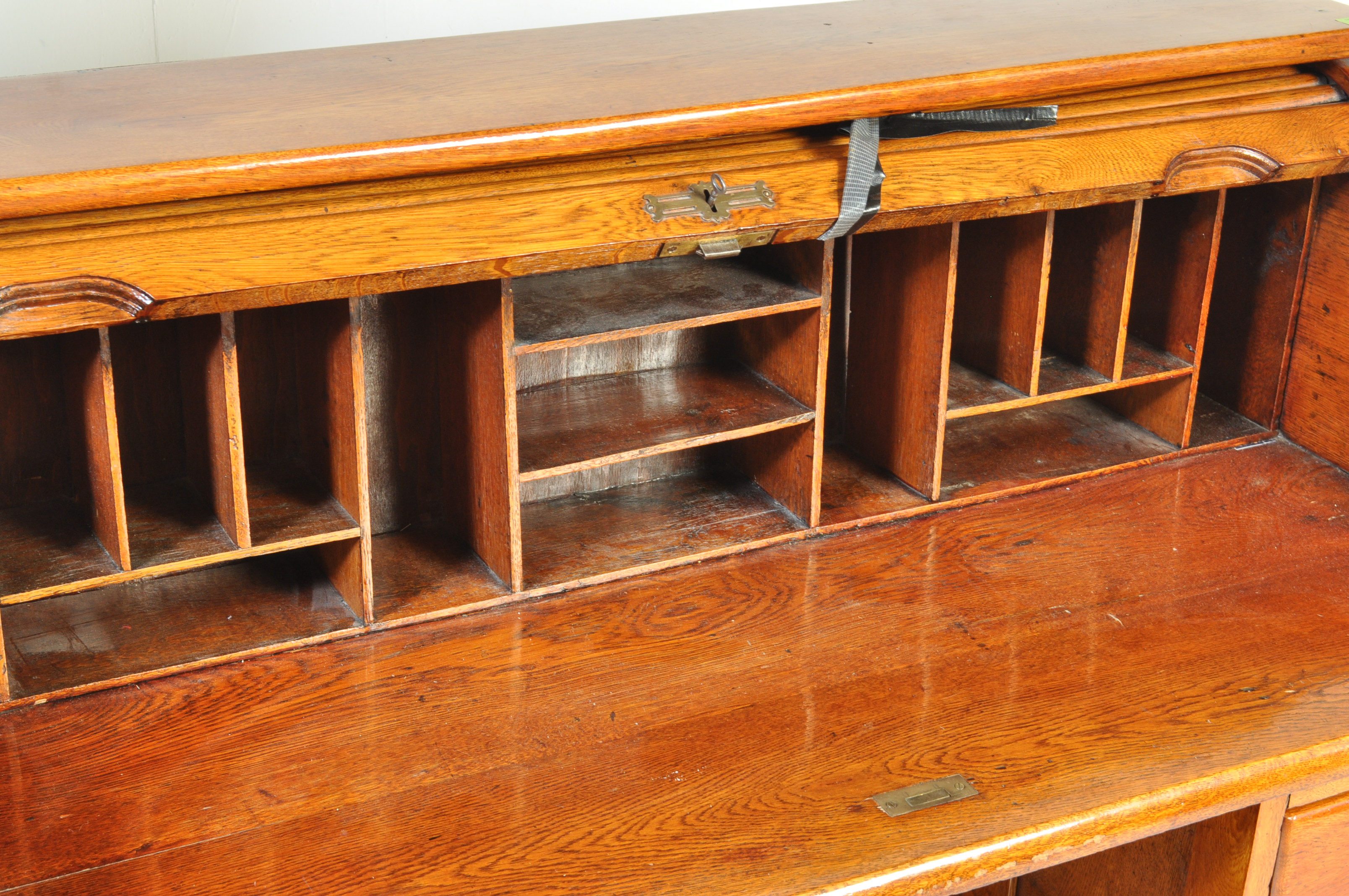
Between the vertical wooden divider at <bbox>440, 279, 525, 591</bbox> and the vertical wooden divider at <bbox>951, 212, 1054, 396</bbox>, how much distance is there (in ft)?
2.25

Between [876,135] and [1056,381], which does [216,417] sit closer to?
[876,135]

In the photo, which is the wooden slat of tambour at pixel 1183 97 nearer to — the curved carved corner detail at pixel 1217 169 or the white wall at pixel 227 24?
the curved carved corner detail at pixel 1217 169

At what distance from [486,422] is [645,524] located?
1.17ft

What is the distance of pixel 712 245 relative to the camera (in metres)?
1.65

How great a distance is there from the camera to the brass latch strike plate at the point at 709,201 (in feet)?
5.31

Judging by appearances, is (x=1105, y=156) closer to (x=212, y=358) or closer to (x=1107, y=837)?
(x=1107, y=837)

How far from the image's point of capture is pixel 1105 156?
6.07 ft

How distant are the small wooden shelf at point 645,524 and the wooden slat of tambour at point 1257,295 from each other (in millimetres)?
846

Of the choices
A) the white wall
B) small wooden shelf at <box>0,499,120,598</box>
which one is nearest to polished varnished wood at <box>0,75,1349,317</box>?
small wooden shelf at <box>0,499,120,598</box>

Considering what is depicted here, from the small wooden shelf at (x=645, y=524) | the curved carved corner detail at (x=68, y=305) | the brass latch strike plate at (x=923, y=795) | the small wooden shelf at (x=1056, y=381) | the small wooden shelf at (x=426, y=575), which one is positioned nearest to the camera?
the curved carved corner detail at (x=68, y=305)

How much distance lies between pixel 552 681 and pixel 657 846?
323 millimetres

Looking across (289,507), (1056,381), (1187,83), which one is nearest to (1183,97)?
(1187,83)

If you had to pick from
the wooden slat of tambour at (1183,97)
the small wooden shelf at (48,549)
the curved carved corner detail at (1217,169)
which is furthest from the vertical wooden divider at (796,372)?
the small wooden shelf at (48,549)

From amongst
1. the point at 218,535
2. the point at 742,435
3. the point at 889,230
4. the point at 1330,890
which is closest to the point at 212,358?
the point at 218,535
